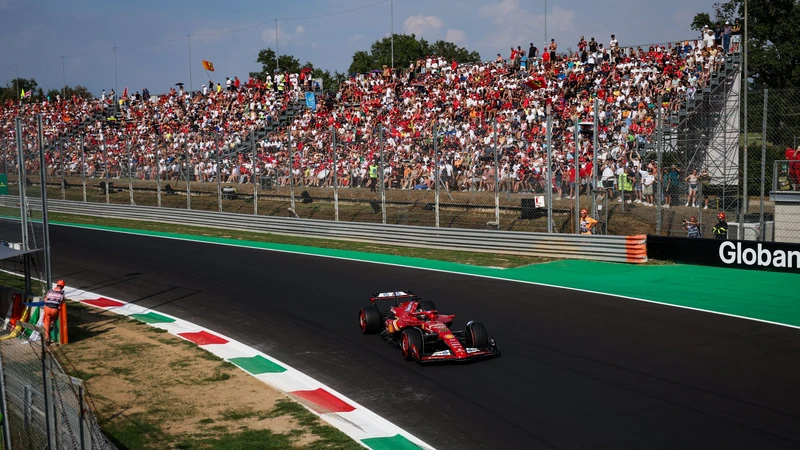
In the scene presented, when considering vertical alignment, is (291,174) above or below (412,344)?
above

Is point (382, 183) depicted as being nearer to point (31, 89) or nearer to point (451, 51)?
point (451, 51)

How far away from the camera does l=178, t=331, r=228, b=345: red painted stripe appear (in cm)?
1273

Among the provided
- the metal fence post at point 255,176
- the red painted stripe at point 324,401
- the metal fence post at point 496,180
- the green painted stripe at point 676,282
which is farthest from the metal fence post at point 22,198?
the metal fence post at point 255,176

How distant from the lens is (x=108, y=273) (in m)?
19.6

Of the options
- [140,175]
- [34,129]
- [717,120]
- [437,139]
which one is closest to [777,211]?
[717,120]

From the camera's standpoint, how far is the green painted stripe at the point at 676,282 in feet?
46.4

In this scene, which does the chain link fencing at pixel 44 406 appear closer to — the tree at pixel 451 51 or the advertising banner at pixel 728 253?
the advertising banner at pixel 728 253

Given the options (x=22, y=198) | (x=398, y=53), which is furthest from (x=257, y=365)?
(x=398, y=53)

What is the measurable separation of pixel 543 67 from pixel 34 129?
27514mm

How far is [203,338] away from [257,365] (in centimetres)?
209

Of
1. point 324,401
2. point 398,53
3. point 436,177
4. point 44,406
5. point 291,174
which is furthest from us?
point 398,53

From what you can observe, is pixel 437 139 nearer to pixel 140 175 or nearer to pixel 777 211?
pixel 777 211

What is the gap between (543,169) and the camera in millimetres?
20688

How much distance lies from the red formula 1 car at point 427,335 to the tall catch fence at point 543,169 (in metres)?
8.12
